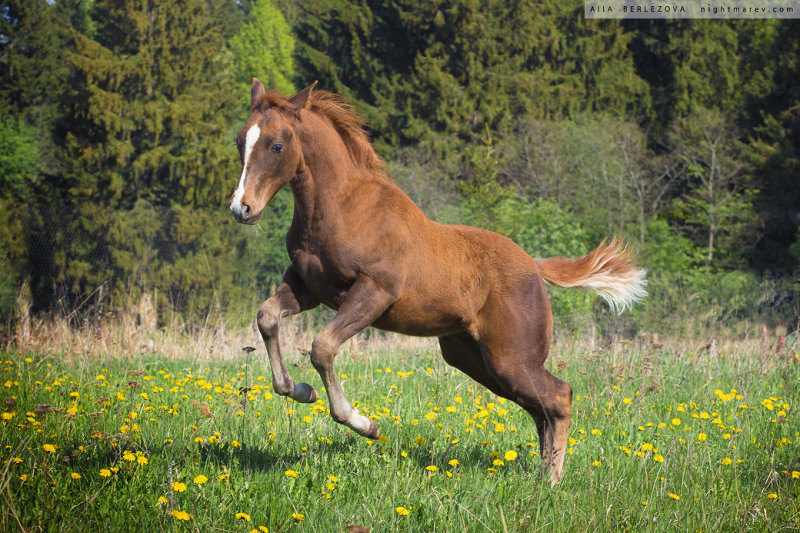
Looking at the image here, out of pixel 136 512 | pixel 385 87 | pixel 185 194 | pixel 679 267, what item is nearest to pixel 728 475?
pixel 136 512

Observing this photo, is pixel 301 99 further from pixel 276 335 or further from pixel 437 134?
pixel 437 134

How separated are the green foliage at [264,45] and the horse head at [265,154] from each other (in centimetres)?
3910

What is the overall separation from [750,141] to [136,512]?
33762 mm

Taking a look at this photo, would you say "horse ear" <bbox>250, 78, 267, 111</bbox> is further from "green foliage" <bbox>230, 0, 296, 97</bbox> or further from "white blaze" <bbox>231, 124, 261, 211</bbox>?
"green foliage" <bbox>230, 0, 296, 97</bbox>

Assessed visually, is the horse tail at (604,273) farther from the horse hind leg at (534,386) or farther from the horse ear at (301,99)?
the horse ear at (301,99)

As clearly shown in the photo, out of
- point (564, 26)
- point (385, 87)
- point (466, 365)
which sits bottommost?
point (466, 365)

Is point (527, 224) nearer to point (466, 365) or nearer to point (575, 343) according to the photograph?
point (575, 343)

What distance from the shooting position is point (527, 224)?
69.3ft

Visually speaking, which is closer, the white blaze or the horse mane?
the white blaze

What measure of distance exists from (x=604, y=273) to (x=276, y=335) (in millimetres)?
2836

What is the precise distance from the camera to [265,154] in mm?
4410

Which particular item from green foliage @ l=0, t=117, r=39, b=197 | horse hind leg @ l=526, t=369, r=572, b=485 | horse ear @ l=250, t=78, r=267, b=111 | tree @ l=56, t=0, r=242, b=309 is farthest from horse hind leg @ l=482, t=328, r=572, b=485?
green foliage @ l=0, t=117, r=39, b=197

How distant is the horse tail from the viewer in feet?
19.8

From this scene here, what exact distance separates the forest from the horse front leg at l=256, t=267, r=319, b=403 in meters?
12.9
